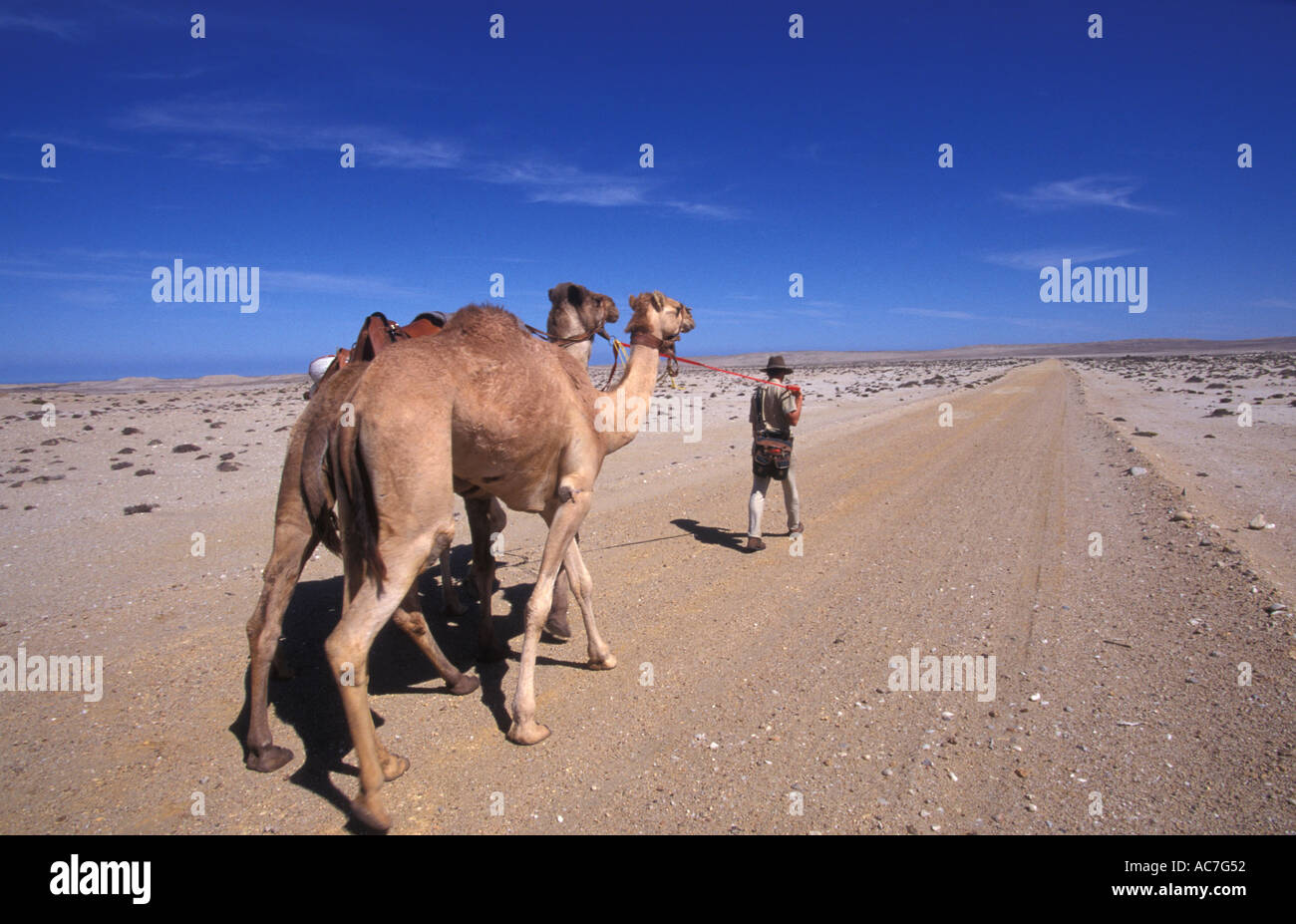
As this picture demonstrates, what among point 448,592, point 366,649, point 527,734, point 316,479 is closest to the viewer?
point 366,649

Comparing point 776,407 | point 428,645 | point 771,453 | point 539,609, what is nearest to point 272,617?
point 428,645

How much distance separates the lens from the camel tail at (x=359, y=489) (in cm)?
394

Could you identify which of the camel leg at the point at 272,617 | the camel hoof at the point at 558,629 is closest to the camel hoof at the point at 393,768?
the camel leg at the point at 272,617

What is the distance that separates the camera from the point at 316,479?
432cm

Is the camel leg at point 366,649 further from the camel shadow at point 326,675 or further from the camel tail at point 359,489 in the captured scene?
the camel shadow at point 326,675

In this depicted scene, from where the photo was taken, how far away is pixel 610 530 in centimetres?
1006

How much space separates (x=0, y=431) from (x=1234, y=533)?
34.0 metres

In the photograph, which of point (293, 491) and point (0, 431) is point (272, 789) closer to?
point (293, 491)

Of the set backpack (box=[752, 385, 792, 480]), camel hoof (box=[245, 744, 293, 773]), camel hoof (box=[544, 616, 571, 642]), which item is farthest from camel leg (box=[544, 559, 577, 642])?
backpack (box=[752, 385, 792, 480])

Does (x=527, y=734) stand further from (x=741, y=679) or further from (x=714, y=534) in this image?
(x=714, y=534)

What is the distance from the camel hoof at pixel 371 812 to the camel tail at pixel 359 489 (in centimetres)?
126

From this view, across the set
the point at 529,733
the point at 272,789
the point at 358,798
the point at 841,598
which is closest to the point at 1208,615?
the point at 841,598

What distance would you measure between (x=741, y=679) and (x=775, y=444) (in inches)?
186
